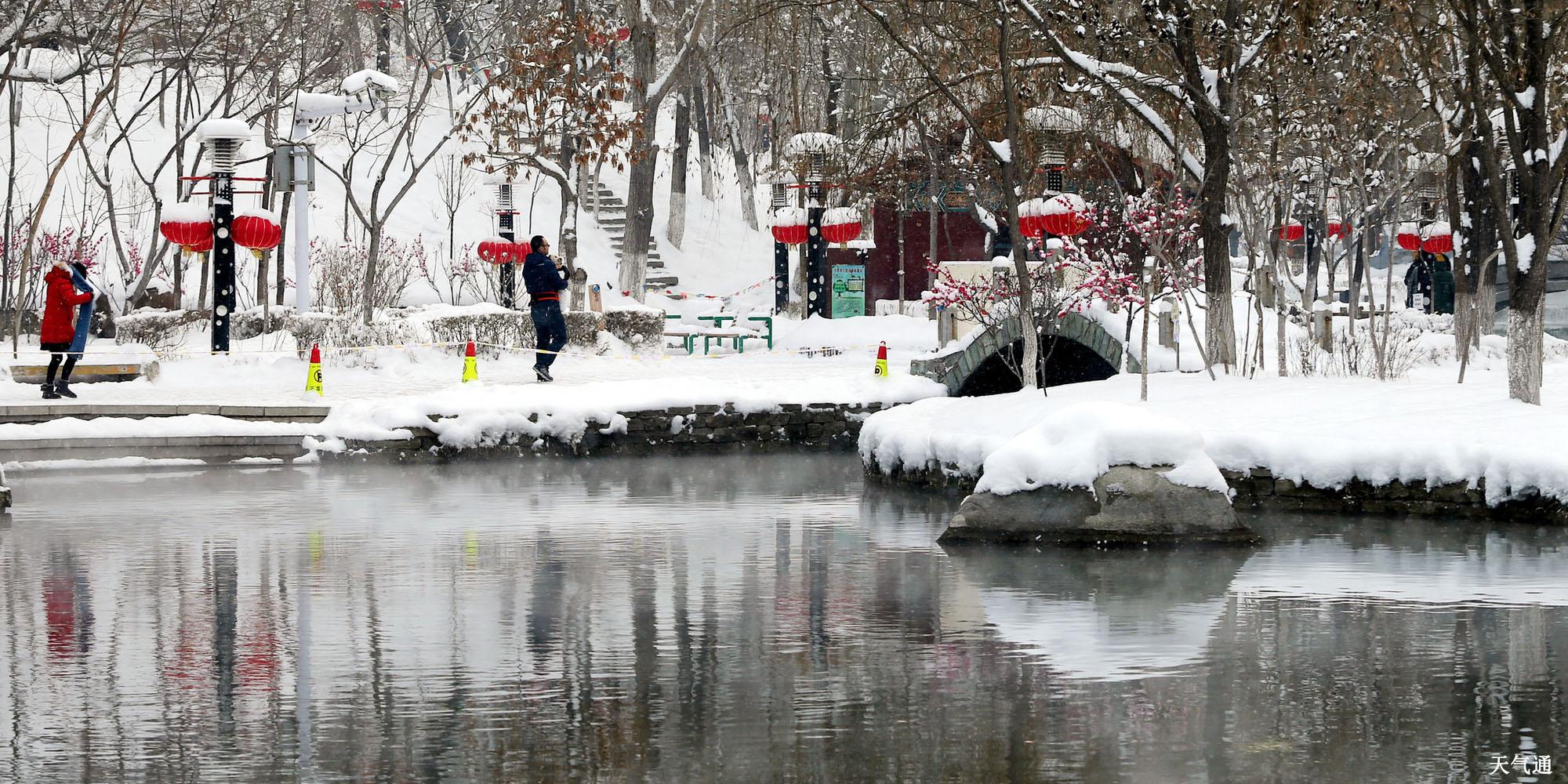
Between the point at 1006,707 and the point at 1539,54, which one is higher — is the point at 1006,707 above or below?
below

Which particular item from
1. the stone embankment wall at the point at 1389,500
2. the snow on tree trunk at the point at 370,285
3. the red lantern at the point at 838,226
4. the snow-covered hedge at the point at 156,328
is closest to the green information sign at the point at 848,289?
the red lantern at the point at 838,226

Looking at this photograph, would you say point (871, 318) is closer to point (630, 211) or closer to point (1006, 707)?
point (630, 211)

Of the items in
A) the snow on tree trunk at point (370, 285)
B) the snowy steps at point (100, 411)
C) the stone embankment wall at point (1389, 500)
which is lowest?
the stone embankment wall at point (1389, 500)

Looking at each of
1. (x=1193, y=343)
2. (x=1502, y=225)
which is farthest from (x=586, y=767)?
(x=1193, y=343)

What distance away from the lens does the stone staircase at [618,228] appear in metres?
53.6

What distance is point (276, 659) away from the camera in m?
9.99

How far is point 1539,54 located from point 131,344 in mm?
20522

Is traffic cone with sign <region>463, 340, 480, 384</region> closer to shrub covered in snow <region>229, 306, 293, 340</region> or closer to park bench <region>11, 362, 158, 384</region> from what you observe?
park bench <region>11, 362, 158, 384</region>

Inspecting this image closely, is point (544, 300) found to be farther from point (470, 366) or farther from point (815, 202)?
point (815, 202)

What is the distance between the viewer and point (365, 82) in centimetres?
3142

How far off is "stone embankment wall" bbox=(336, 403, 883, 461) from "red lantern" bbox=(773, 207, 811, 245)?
16288mm

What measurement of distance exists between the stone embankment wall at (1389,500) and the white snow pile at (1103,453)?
7.22ft

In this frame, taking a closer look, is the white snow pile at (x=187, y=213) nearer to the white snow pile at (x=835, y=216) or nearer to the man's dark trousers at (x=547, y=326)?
the man's dark trousers at (x=547, y=326)

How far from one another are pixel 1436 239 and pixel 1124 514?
32872 millimetres
